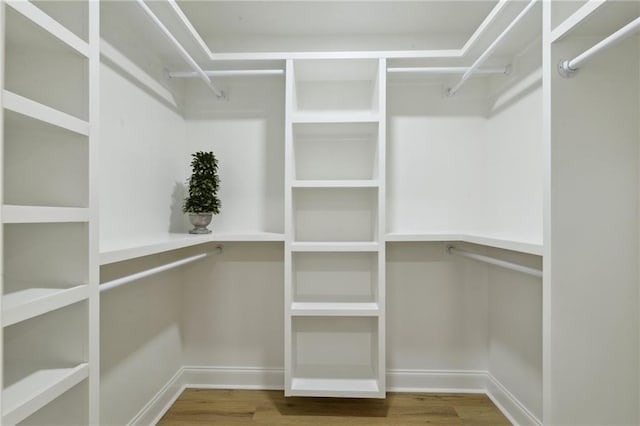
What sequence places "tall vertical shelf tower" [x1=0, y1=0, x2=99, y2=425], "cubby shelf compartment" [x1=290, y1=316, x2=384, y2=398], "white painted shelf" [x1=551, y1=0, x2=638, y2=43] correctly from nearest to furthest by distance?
1. "tall vertical shelf tower" [x1=0, y1=0, x2=99, y2=425]
2. "white painted shelf" [x1=551, y1=0, x2=638, y2=43]
3. "cubby shelf compartment" [x1=290, y1=316, x2=384, y2=398]

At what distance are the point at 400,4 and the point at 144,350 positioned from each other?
7.10 feet

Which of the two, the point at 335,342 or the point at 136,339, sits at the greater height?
the point at 136,339

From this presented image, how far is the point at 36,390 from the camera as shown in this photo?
2.51ft

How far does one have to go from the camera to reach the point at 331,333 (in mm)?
2037

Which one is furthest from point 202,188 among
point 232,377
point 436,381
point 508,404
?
point 508,404

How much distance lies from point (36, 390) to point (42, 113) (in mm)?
621

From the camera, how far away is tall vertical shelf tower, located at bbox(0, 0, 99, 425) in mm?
854

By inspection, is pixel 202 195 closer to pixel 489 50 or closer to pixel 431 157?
pixel 431 157

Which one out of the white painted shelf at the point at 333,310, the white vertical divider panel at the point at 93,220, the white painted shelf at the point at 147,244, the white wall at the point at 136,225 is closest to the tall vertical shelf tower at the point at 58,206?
the white vertical divider panel at the point at 93,220

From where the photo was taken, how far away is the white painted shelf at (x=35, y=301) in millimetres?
694

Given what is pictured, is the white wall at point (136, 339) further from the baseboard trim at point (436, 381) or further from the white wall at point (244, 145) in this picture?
the baseboard trim at point (436, 381)

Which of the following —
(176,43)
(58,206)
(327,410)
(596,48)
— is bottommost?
(327,410)

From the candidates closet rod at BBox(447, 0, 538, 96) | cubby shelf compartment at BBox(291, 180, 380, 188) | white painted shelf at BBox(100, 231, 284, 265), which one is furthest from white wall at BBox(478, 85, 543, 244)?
white painted shelf at BBox(100, 231, 284, 265)

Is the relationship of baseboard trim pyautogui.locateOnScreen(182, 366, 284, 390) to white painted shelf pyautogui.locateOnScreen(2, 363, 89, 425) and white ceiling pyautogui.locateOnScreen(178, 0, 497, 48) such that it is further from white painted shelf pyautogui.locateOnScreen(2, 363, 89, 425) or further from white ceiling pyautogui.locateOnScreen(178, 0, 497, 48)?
white ceiling pyautogui.locateOnScreen(178, 0, 497, 48)
